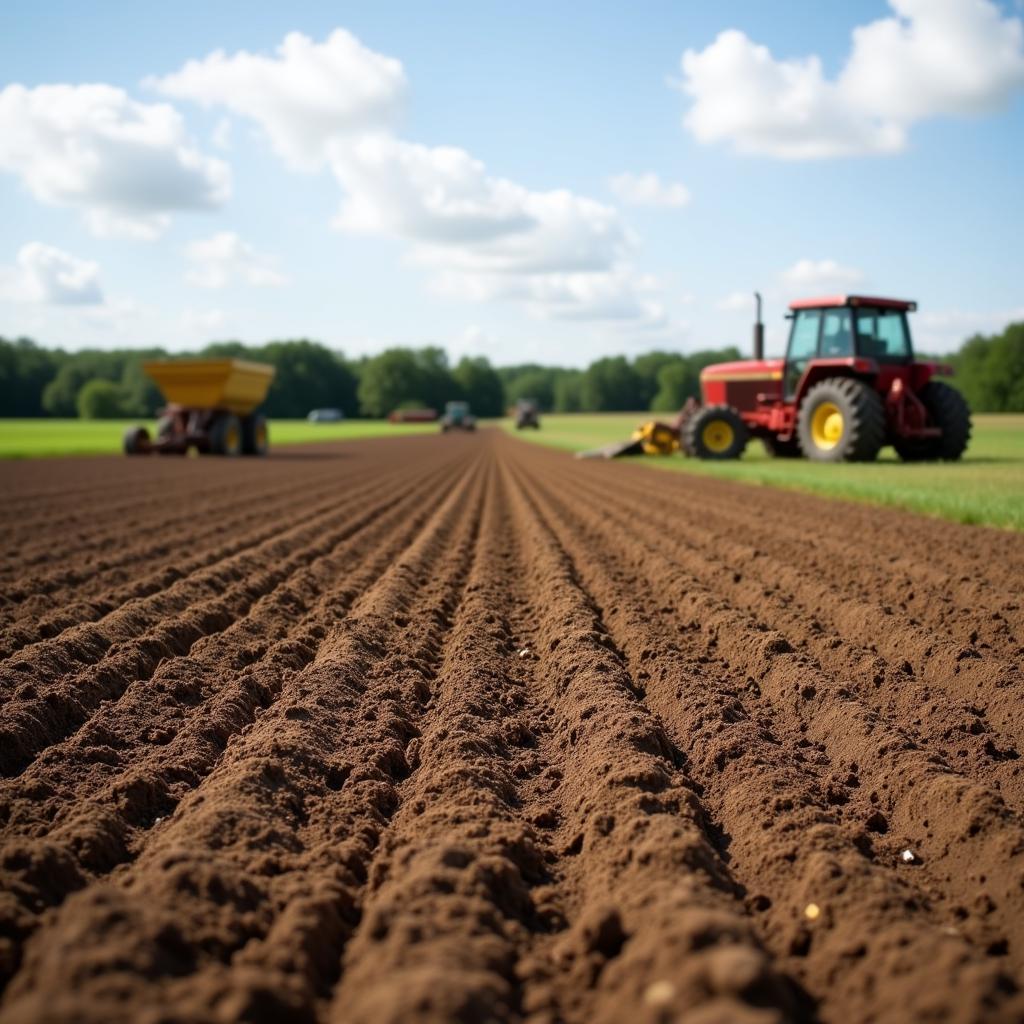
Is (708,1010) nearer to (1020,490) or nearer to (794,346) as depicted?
(1020,490)

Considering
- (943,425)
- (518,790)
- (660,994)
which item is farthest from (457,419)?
(660,994)

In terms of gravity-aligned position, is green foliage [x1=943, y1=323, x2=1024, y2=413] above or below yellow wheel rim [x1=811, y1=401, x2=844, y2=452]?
above

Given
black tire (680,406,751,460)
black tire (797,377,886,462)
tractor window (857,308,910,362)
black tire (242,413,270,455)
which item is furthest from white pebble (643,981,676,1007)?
black tire (242,413,270,455)

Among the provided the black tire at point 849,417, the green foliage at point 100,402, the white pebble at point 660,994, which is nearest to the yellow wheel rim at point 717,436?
the black tire at point 849,417

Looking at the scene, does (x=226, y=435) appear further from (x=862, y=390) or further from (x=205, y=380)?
(x=862, y=390)

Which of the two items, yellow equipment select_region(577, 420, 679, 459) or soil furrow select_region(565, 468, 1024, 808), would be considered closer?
soil furrow select_region(565, 468, 1024, 808)

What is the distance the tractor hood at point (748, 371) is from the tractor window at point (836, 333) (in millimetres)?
1224

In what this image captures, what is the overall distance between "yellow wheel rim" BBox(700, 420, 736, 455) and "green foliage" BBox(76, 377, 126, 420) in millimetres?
88058

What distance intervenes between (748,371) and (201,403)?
14.7 meters

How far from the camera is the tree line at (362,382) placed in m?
99.4

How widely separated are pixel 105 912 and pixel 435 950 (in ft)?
2.68

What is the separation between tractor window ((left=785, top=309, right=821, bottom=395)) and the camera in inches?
676

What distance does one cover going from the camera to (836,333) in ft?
55.6

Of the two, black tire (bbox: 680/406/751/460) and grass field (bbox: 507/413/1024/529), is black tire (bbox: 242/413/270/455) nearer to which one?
grass field (bbox: 507/413/1024/529)
